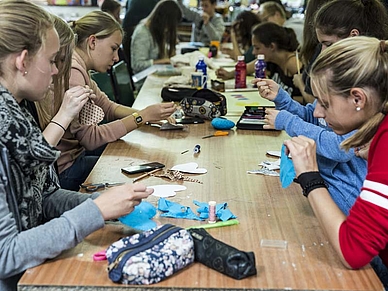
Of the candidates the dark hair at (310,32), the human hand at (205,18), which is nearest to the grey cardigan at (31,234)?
the dark hair at (310,32)

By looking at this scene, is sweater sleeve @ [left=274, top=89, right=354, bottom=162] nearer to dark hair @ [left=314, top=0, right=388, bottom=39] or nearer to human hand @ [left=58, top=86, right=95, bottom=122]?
dark hair @ [left=314, top=0, right=388, bottom=39]

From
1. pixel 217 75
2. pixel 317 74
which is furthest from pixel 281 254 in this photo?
pixel 217 75

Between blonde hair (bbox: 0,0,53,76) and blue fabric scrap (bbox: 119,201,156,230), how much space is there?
0.48 meters

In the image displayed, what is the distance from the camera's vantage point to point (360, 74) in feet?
4.65

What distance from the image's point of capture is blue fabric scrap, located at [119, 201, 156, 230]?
1467mm

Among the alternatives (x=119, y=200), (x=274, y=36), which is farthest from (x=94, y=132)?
(x=274, y=36)

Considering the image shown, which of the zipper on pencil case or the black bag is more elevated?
the zipper on pencil case

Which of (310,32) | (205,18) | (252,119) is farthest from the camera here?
(205,18)

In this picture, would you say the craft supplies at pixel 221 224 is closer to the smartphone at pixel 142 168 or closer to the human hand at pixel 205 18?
the smartphone at pixel 142 168

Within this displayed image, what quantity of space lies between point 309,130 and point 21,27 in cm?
102

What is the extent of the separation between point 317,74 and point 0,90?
81 cm

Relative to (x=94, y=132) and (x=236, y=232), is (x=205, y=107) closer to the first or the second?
(x=94, y=132)

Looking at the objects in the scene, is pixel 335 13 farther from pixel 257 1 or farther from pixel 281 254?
pixel 257 1

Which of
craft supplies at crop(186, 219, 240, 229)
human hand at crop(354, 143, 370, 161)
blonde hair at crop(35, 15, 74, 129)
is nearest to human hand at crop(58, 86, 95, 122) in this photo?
blonde hair at crop(35, 15, 74, 129)
